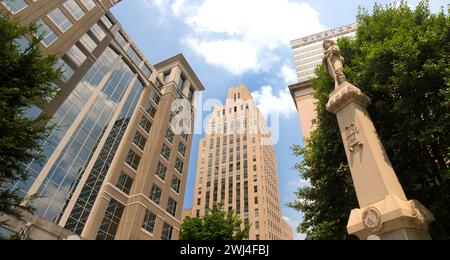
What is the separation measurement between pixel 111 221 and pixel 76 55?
16443 mm

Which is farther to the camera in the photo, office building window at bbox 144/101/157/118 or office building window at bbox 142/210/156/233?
office building window at bbox 144/101/157/118

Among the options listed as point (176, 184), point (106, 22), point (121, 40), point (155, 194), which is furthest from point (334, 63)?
point (121, 40)

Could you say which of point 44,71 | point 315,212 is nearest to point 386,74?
point 315,212

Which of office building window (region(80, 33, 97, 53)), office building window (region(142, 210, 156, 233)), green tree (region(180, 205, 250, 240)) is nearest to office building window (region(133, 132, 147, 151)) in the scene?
office building window (region(142, 210, 156, 233))

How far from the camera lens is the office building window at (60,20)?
1032 inches

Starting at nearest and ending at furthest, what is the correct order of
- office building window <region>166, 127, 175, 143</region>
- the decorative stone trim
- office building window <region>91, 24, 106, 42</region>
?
the decorative stone trim
office building window <region>91, 24, 106, 42</region>
office building window <region>166, 127, 175, 143</region>

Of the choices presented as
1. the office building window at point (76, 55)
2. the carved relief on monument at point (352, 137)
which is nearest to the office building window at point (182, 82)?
the office building window at point (76, 55)

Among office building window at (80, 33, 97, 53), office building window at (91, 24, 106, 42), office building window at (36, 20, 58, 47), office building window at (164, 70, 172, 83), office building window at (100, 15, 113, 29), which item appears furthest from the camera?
office building window at (164, 70, 172, 83)

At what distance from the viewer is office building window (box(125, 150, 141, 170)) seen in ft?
105

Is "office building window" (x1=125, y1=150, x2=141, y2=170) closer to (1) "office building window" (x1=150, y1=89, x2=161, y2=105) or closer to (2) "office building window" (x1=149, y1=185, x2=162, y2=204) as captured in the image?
(2) "office building window" (x1=149, y1=185, x2=162, y2=204)

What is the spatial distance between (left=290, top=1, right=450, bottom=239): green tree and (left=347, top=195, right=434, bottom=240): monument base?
1.46 meters

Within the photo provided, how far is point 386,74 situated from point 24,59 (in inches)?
478

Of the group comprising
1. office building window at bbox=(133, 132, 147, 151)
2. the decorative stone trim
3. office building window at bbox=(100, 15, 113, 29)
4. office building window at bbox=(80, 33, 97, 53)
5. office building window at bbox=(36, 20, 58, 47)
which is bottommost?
the decorative stone trim
